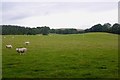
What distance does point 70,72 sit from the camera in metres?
18.1

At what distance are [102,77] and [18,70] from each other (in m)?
6.22

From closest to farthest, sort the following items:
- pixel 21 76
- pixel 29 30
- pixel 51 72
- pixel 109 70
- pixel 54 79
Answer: pixel 54 79, pixel 21 76, pixel 51 72, pixel 109 70, pixel 29 30

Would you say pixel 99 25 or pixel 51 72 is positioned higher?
pixel 99 25

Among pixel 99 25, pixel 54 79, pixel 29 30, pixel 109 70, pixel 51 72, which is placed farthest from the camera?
pixel 29 30

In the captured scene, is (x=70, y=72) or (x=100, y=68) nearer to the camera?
(x=70, y=72)

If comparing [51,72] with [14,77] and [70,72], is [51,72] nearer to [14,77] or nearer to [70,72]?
[70,72]

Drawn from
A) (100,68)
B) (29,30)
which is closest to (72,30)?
→ (29,30)

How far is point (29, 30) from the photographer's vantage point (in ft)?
617

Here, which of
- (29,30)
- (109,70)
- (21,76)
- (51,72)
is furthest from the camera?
(29,30)

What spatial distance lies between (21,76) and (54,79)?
2.31 metres

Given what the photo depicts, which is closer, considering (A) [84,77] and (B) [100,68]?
(A) [84,77]

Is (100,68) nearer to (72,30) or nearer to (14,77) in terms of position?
(14,77)

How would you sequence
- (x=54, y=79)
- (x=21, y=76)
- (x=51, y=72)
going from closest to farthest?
(x=54, y=79), (x=21, y=76), (x=51, y=72)

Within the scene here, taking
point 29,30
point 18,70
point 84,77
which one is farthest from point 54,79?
point 29,30
